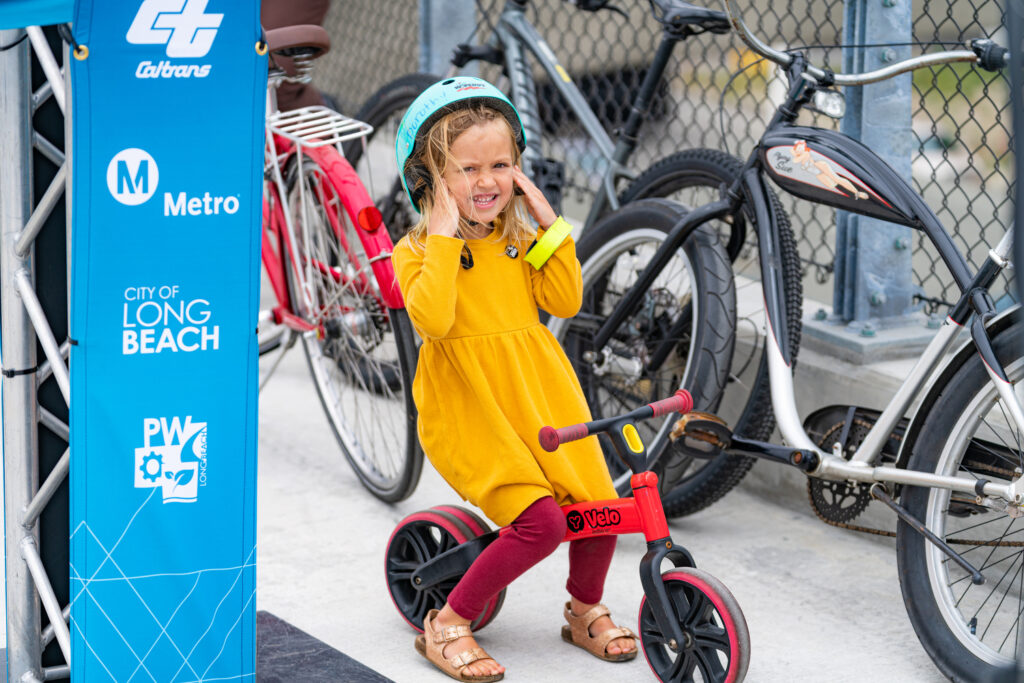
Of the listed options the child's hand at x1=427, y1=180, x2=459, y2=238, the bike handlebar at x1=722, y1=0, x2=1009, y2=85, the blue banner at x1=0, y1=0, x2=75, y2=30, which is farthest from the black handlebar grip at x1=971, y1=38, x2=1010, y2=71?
the blue banner at x1=0, y1=0, x2=75, y2=30

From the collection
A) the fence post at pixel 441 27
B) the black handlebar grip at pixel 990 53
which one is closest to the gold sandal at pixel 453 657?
the black handlebar grip at pixel 990 53

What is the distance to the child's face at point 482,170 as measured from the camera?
272cm

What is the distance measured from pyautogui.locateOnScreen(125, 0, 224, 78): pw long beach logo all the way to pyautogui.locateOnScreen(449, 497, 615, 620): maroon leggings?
3.98ft

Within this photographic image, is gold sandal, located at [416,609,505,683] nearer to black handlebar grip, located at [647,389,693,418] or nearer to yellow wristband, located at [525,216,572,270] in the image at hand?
black handlebar grip, located at [647,389,693,418]

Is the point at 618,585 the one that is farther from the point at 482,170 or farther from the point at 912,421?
the point at 482,170

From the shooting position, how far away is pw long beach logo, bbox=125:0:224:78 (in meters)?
2.16

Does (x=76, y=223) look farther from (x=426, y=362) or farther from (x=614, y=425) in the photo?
(x=614, y=425)

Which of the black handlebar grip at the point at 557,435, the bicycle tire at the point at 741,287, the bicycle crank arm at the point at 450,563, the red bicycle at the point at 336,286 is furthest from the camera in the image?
the red bicycle at the point at 336,286

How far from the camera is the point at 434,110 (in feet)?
8.85

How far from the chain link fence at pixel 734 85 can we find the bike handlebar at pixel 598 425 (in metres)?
1.03

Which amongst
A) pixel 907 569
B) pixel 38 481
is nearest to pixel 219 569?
pixel 38 481

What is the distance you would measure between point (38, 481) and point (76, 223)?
1.80 feet

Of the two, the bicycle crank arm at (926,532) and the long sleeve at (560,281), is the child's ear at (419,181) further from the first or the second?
the bicycle crank arm at (926,532)

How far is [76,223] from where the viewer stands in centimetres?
219
